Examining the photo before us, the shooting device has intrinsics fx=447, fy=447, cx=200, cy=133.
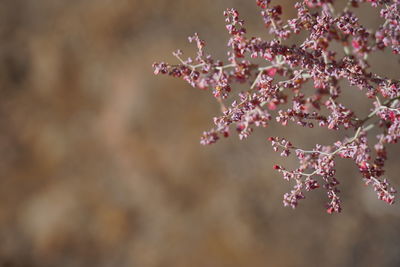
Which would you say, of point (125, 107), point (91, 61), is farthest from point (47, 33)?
point (125, 107)

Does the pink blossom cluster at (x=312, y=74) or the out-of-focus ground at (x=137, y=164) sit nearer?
the pink blossom cluster at (x=312, y=74)

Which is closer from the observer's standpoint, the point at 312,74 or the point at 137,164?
the point at 312,74

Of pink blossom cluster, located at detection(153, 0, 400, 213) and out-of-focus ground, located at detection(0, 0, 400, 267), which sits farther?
out-of-focus ground, located at detection(0, 0, 400, 267)

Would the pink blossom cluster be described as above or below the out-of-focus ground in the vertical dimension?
below

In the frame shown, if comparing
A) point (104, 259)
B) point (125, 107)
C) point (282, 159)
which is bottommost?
point (104, 259)

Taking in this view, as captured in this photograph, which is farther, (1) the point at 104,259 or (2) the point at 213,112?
(2) the point at 213,112

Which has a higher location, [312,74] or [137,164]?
[137,164]

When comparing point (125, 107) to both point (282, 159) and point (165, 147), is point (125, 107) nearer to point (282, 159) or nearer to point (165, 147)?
point (165, 147)

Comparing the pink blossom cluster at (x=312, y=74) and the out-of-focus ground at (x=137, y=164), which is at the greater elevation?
the out-of-focus ground at (x=137, y=164)
